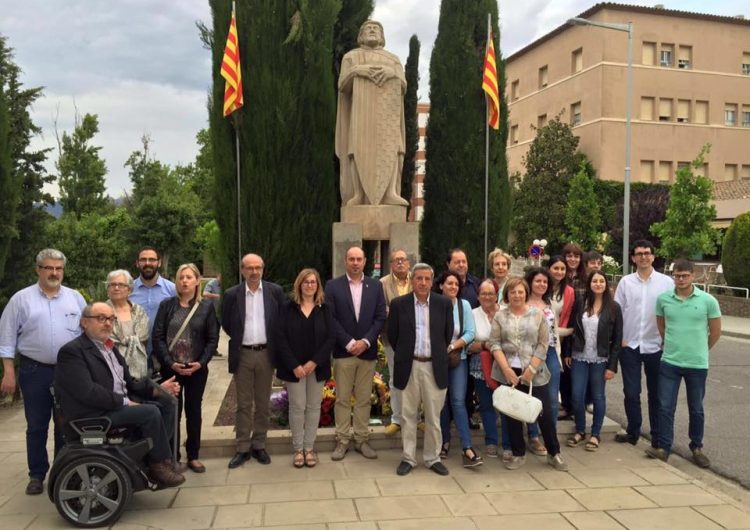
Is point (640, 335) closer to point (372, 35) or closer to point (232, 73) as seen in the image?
point (372, 35)

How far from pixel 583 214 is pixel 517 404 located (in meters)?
26.0

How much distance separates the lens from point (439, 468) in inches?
197

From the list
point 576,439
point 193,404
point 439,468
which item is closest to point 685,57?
point 576,439

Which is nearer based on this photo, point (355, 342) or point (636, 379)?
point (355, 342)

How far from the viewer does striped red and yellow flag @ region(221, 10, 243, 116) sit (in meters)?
8.89

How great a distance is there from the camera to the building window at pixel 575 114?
121 feet

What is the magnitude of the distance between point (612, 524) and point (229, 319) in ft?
10.8

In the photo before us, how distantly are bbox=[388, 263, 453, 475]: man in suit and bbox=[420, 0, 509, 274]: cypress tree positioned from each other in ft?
21.3

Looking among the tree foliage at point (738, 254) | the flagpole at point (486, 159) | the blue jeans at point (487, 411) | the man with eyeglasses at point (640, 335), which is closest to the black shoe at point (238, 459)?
the blue jeans at point (487, 411)

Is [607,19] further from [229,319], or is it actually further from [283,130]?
[229,319]

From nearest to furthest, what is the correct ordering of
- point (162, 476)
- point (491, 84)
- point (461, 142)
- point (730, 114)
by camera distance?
1. point (162, 476)
2. point (491, 84)
3. point (461, 142)
4. point (730, 114)

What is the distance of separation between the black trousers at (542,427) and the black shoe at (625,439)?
109cm

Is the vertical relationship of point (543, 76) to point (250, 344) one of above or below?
above

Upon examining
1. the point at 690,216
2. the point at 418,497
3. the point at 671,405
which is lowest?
the point at 418,497
